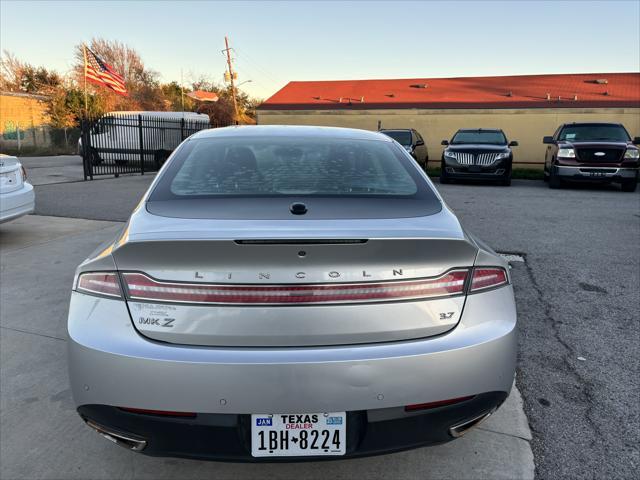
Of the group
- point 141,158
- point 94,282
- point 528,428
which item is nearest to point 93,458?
point 94,282

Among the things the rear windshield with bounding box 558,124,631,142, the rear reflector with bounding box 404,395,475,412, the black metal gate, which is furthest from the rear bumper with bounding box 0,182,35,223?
the rear windshield with bounding box 558,124,631,142

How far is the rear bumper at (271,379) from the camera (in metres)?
1.69

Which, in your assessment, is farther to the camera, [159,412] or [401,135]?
[401,135]

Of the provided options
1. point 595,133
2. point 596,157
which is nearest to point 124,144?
point 596,157

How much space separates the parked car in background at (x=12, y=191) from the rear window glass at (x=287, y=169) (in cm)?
427

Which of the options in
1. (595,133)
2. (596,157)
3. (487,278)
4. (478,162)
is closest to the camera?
(487,278)

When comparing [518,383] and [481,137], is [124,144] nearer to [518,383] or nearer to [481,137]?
[481,137]

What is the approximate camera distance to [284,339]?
173 centimetres

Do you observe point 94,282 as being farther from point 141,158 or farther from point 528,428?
point 141,158

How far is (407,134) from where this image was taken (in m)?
16.9

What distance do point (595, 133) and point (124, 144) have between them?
47.3 ft

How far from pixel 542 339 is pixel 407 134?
14.0 metres

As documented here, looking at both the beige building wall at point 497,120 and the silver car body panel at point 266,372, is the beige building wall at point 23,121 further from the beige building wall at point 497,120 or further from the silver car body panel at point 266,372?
the silver car body panel at point 266,372

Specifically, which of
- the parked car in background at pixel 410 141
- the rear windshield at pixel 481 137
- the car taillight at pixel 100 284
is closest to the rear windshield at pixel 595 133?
the rear windshield at pixel 481 137
